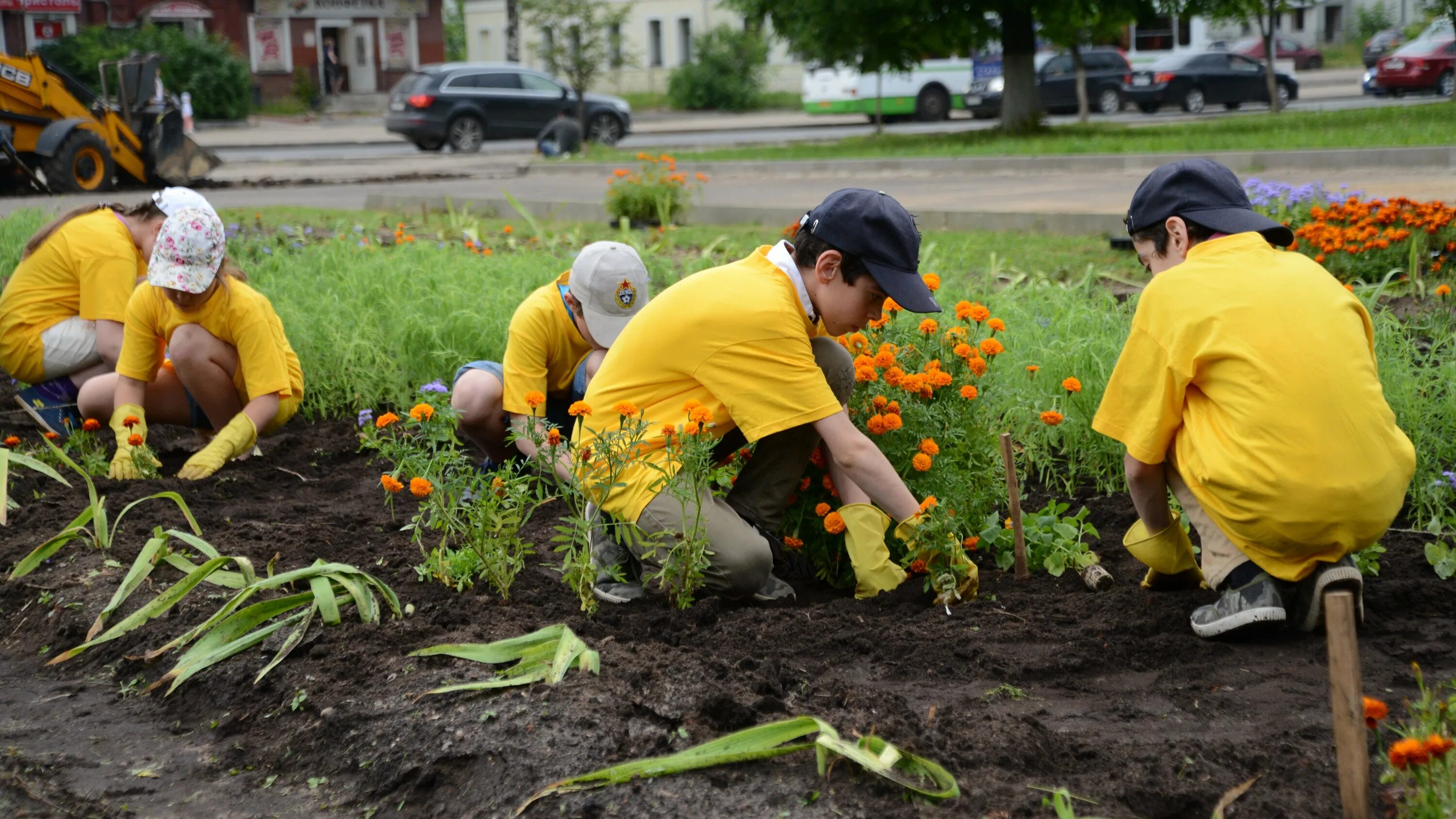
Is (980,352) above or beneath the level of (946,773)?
above

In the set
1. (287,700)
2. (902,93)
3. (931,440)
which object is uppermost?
→ (902,93)

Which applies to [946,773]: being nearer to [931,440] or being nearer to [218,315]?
[931,440]

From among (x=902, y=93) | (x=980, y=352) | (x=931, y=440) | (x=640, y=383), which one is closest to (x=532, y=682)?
(x=640, y=383)

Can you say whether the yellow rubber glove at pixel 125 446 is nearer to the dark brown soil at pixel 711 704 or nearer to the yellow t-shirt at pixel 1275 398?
the dark brown soil at pixel 711 704

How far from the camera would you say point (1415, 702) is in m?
2.57

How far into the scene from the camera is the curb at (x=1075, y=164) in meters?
11.6

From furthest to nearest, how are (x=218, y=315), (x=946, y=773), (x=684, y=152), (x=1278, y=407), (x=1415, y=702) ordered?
1. (x=684, y=152)
2. (x=218, y=315)
3. (x=1278, y=407)
4. (x=1415, y=702)
5. (x=946, y=773)

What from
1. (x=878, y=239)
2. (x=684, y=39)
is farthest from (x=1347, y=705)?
(x=684, y=39)

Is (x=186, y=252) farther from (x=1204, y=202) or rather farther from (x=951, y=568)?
(x=1204, y=202)

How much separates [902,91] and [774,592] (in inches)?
1081

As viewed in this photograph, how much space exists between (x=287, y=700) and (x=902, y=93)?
92.5 ft

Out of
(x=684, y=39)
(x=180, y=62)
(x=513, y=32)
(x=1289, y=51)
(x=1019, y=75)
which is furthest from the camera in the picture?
(x=684, y=39)

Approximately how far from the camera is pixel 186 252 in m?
4.39

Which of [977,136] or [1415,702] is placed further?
[977,136]
